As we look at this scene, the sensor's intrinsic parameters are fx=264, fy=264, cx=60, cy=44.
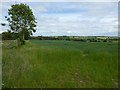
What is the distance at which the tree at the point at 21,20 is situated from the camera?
3391 cm

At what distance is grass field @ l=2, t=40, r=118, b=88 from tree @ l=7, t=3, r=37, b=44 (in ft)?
70.0

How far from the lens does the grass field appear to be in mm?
8656

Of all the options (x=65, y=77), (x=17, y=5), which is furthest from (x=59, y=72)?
(x=17, y=5)

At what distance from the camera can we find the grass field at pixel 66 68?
28.4 feet

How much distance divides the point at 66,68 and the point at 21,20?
25094 millimetres

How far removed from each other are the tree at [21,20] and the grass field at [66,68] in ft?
70.0

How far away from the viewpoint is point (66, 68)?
33.9 ft

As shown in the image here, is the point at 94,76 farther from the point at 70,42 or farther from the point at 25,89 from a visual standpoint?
the point at 70,42

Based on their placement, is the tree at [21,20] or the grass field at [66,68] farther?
the tree at [21,20]

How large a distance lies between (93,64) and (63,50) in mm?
2437

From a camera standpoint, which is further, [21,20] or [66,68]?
[21,20]

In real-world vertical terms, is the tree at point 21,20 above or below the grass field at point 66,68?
above

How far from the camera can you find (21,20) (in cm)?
3450

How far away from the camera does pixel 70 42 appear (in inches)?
600
